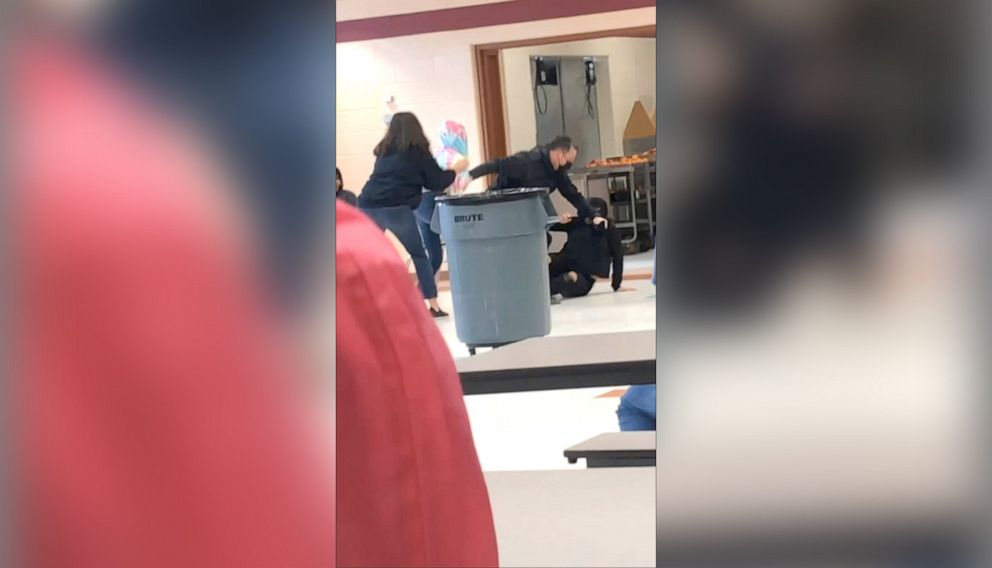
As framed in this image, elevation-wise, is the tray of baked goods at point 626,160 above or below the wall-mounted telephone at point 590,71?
below

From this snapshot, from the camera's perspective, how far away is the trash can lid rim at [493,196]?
0.79 metres

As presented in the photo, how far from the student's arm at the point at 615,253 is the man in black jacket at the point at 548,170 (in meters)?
0.01

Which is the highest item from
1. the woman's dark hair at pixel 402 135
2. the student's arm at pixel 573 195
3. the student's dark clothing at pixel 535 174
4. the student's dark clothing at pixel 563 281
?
the woman's dark hair at pixel 402 135

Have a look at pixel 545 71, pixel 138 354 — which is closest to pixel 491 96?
pixel 545 71

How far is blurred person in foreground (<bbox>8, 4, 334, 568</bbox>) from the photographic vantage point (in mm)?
812

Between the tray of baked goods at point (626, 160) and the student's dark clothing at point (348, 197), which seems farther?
the student's dark clothing at point (348, 197)

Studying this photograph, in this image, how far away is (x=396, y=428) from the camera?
849mm

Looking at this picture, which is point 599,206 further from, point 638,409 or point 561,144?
point 638,409

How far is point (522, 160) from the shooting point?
0.79 metres

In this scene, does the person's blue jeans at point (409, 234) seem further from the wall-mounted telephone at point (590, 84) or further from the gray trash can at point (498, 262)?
the wall-mounted telephone at point (590, 84)

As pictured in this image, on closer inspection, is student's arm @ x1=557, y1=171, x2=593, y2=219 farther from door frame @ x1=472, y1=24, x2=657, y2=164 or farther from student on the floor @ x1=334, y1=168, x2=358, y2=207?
student on the floor @ x1=334, y1=168, x2=358, y2=207

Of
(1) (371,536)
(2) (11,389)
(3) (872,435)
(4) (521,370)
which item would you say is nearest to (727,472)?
(3) (872,435)

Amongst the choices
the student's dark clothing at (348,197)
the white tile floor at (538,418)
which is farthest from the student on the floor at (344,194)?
the white tile floor at (538,418)

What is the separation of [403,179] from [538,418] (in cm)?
24
